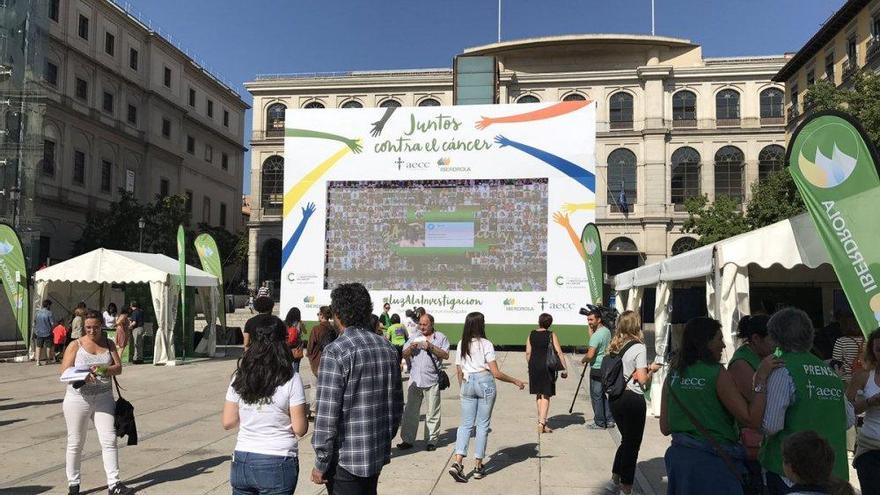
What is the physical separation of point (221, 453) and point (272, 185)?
4419 cm

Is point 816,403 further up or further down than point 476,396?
further up

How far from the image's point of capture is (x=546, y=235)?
861 inches

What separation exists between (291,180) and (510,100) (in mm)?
27023

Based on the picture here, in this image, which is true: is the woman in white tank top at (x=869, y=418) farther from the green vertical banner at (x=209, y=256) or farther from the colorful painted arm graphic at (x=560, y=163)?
the green vertical banner at (x=209, y=256)

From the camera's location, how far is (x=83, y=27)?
3959 centimetres

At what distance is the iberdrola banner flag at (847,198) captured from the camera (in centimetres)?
502

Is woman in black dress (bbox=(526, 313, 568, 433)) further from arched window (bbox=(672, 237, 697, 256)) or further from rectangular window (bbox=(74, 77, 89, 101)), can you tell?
rectangular window (bbox=(74, 77, 89, 101))

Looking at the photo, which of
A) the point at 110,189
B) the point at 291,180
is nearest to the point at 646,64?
the point at 291,180

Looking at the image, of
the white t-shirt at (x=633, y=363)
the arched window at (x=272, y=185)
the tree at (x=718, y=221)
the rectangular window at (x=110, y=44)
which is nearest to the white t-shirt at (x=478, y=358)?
the white t-shirt at (x=633, y=363)

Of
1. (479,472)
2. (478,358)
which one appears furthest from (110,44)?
(479,472)

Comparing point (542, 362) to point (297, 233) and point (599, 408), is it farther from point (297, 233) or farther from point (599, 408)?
point (297, 233)

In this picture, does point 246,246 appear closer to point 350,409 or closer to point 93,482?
point 93,482

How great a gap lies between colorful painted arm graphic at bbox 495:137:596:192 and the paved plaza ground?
11310 mm

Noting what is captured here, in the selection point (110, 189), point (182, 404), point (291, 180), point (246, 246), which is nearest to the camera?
point (182, 404)
